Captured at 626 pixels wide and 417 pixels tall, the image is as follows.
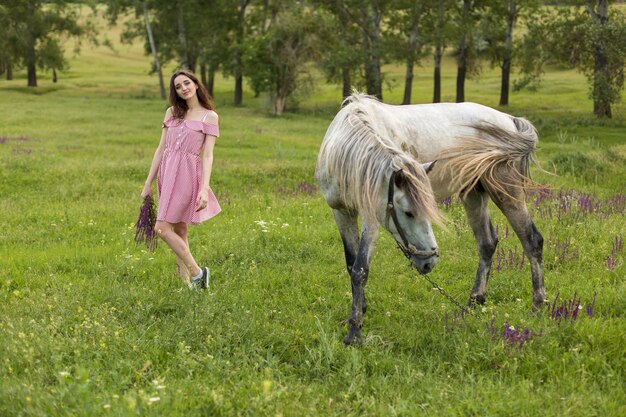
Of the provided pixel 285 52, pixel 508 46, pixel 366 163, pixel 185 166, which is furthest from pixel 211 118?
pixel 508 46

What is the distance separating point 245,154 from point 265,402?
51.1ft

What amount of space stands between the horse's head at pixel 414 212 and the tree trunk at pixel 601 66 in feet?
85.8

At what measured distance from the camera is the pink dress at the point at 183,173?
683 cm

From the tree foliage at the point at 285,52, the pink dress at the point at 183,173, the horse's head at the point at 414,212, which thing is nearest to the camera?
the horse's head at the point at 414,212

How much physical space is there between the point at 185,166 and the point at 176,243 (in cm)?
89

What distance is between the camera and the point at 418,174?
5.05 meters

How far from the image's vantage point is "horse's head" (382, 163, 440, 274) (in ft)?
16.3

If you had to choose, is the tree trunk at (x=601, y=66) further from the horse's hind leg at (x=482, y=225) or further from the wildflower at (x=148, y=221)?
the wildflower at (x=148, y=221)

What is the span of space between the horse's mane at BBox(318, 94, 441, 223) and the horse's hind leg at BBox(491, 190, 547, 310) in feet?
5.64

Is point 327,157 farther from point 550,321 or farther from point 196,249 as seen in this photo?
point 196,249

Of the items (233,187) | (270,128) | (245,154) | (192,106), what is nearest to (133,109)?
(270,128)

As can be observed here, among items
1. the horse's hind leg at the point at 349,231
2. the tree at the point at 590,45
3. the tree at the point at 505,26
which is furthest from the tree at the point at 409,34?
the horse's hind leg at the point at 349,231

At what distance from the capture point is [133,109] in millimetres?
38969

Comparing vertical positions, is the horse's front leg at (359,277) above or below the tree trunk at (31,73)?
below
